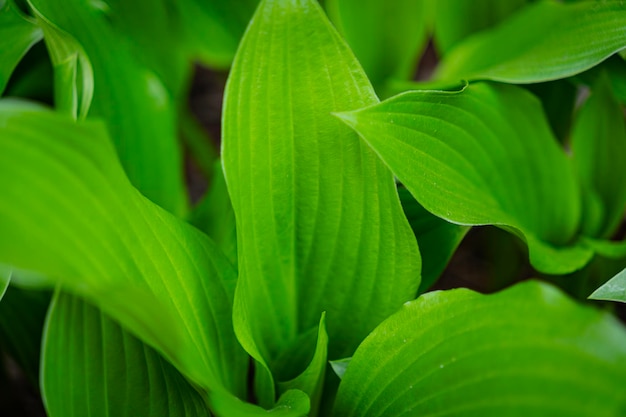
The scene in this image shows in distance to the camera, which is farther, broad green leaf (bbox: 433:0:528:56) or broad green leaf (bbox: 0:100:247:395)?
broad green leaf (bbox: 433:0:528:56)

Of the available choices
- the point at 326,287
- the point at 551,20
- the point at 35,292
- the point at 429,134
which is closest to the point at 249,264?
the point at 326,287

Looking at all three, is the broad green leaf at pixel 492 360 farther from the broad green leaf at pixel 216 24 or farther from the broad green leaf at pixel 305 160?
the broad green leaf at pixel 216 24

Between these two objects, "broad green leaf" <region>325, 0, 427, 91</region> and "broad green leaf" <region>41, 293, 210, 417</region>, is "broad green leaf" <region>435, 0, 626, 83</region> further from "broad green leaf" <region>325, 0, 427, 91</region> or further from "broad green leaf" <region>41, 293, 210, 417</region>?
"broad green leaf" <region>41, 293, 210, 417</region>

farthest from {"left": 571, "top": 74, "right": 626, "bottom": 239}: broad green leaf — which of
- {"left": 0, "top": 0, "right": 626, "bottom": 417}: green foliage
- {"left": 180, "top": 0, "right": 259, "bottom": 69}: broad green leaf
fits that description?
{"left": 180, "top": 0, "right": 259, "bottom": 69}: broad green leaf

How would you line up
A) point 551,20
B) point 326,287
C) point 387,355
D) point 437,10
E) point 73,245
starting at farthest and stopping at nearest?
point 437,10 < point 551,20 < point 326,287 < point 387,355 < point 73,245

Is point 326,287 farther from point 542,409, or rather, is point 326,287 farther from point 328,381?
point 542,409

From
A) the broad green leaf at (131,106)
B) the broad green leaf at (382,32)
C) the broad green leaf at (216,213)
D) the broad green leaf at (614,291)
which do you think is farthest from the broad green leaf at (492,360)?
the broad green leaf at (382,32)

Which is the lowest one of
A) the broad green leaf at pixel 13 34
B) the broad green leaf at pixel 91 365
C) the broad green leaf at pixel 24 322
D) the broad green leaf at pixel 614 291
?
the broad green leaf at pixel 24 322
